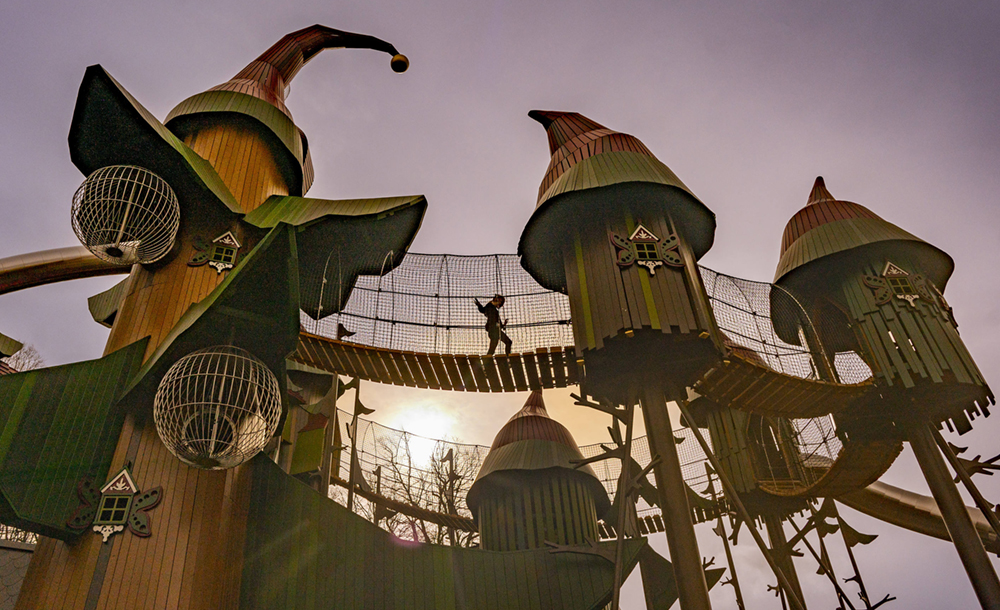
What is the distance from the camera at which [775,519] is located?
1736 cm

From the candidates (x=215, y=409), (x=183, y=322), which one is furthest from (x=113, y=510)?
(x=183, y=322)

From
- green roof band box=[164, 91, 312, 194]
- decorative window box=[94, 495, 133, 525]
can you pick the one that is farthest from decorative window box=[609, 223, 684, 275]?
decorative window box=[94, 495, 133, 525]

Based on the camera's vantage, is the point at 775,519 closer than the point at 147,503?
No

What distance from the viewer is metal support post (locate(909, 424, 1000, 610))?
38.9ft

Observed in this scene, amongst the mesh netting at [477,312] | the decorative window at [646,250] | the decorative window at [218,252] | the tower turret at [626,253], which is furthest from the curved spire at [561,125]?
the decorative window at [218,252]

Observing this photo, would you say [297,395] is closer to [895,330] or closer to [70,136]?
[70,136]

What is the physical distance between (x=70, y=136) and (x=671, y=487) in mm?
10638

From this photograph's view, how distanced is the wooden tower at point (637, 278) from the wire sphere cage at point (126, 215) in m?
6.25

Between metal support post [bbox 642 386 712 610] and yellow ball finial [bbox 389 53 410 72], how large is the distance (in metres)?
8.15

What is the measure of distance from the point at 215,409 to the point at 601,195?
288 inches

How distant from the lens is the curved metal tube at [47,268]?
41.6ft

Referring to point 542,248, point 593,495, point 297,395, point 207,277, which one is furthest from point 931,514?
point 207,277

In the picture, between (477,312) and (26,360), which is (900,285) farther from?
(26,360)

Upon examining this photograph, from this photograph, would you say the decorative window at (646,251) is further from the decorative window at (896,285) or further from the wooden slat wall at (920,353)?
the decorative window at (896,285)
